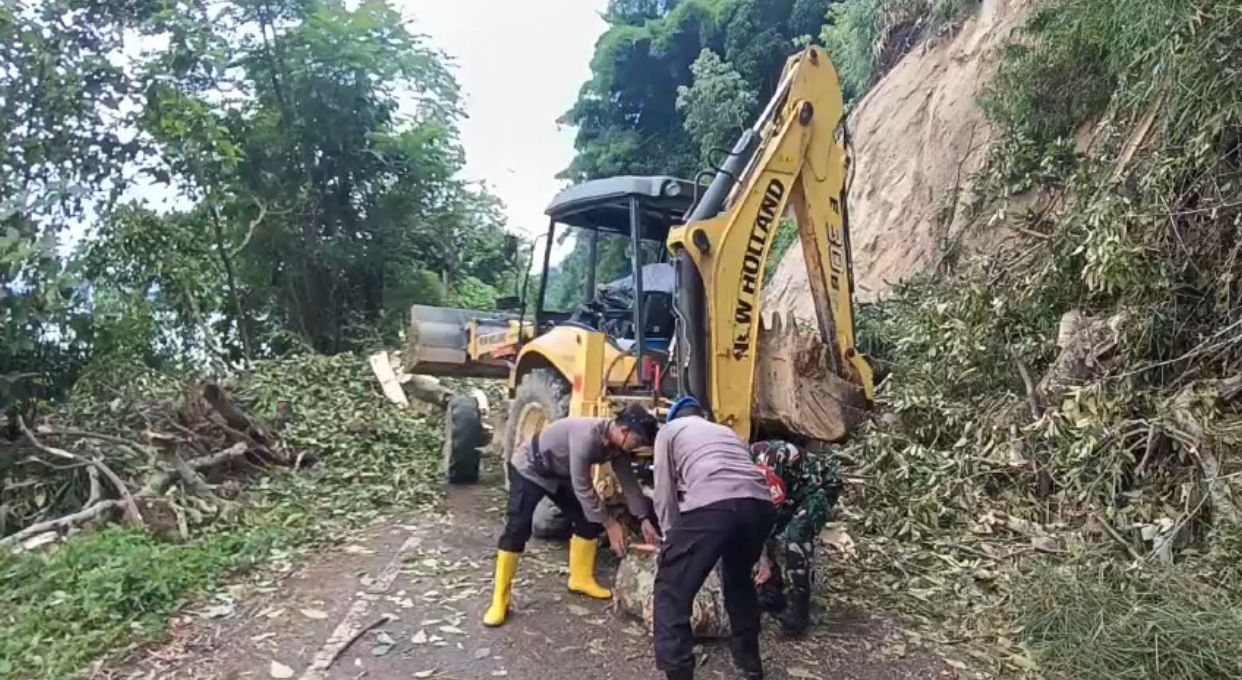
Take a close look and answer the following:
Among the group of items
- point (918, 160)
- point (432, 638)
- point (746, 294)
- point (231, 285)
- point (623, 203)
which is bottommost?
point (432, 638)

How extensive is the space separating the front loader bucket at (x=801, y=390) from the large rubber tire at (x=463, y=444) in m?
3.48

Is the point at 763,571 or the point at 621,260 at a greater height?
the point at 621,260

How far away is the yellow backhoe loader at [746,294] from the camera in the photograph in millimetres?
5008

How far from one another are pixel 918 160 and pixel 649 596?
8080 millimetres

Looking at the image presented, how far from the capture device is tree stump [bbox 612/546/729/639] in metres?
4.48

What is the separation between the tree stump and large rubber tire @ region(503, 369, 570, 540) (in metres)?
1.21

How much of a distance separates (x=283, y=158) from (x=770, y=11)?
34.0ft

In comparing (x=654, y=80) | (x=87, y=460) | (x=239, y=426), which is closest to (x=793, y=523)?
(x=87, y=460)

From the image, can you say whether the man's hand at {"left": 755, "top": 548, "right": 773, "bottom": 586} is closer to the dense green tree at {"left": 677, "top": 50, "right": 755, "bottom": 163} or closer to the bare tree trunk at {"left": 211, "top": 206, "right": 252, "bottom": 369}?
the bare tree trunk at {"left": 211, "top": 206, "right": 252, "bottom": 369}

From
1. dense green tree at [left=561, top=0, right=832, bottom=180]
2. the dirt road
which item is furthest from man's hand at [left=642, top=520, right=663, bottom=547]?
dense green tree at [left=561, top=0, right=832, bottom=180]

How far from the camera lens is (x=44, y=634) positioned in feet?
14.0

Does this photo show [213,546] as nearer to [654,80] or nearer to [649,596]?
[649,596]

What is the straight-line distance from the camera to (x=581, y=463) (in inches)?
186

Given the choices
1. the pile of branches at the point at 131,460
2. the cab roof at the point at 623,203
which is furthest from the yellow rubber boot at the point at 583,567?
the pile of branches at the point at 131,460
